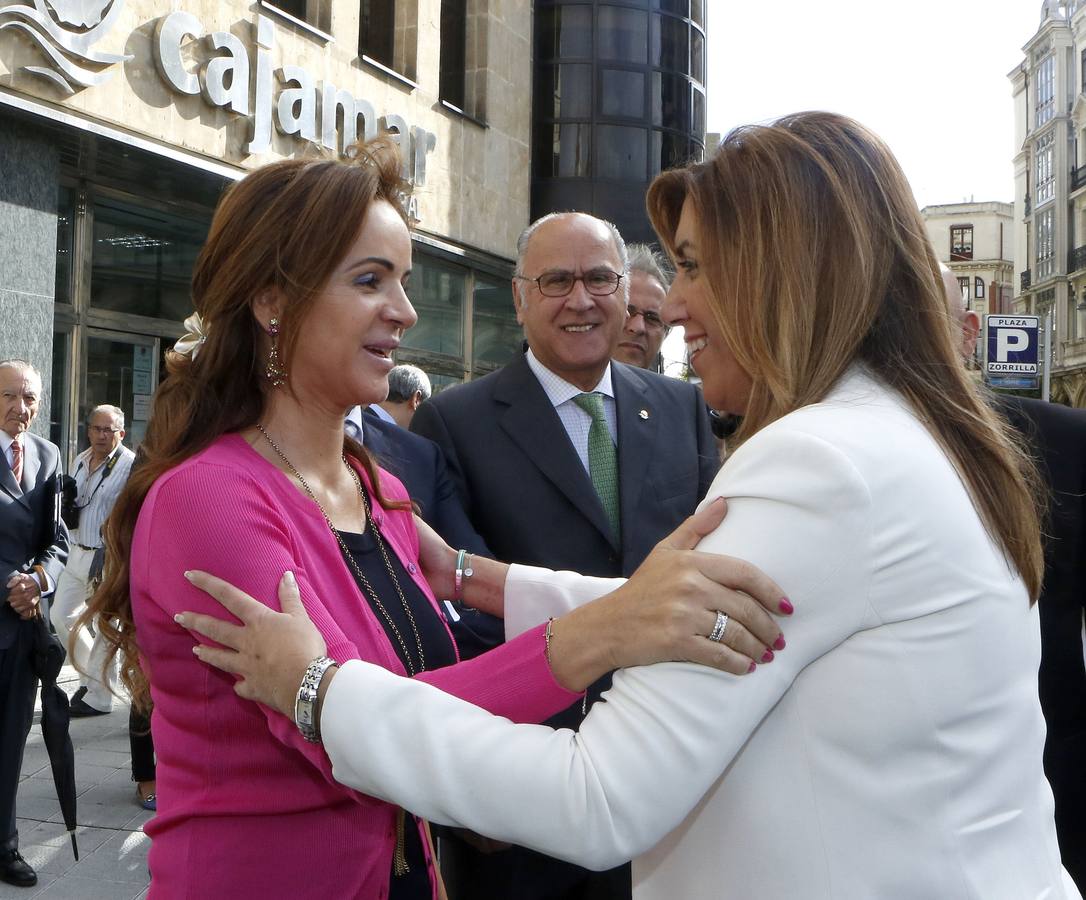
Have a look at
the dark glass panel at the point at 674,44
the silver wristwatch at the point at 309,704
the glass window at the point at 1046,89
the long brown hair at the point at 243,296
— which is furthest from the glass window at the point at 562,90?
the glass window at the point at 1046,89

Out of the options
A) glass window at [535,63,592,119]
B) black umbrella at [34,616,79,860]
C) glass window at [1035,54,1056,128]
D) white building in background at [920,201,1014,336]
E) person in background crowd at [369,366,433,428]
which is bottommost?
black umbrella at [34,616,79,860]

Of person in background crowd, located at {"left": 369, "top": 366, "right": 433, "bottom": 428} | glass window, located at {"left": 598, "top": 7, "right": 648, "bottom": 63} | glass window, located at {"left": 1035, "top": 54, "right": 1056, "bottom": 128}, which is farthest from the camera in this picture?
glass window, located at {"left": 1035, "top": 54, "right": 1056, "bottom": 128}

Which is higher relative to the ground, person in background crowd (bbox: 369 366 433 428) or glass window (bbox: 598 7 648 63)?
glass window (bbox: 598 7 648 63)

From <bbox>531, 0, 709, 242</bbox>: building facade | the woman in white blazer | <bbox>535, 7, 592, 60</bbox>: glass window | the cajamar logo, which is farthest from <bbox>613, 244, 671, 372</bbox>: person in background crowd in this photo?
<bbox>535, 7, 592, 60</bbox>: glass window

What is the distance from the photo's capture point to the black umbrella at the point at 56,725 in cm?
430

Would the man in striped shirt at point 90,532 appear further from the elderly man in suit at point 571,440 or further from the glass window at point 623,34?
the glass window at point 623,34

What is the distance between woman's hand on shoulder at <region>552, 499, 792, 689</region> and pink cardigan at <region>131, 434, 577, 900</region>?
10.1 inches

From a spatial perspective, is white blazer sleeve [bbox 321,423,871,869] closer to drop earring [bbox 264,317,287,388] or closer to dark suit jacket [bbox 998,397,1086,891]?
drop earring [bbox 264,317,287,388]

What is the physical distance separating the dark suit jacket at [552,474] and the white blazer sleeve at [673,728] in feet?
4.97

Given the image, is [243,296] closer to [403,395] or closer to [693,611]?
[693,611]

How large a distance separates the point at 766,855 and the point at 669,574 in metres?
0.37

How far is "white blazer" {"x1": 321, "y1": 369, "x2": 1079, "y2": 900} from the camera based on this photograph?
1.34m

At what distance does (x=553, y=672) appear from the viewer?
167 centimetres

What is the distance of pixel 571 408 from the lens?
11.5 ft
